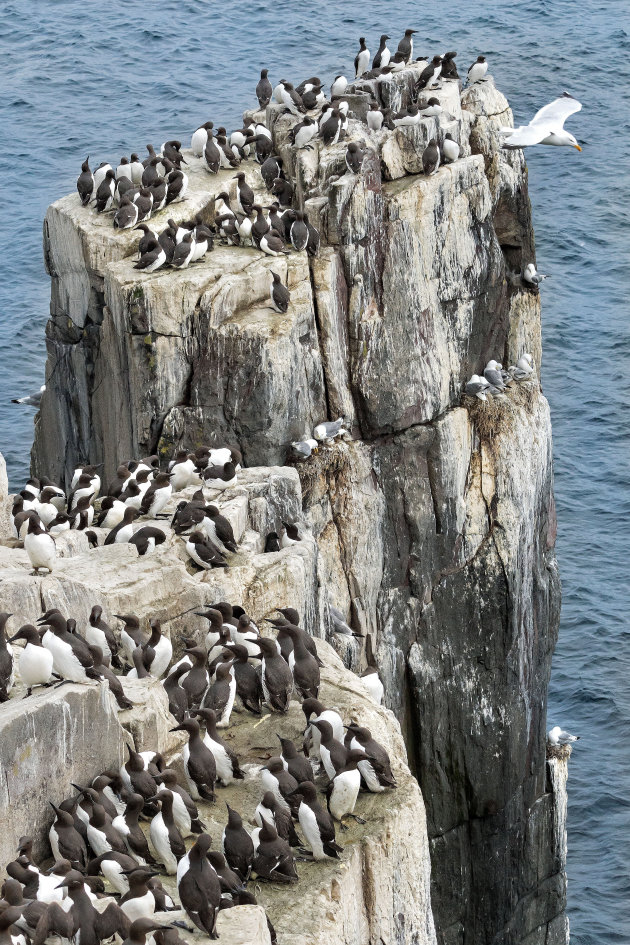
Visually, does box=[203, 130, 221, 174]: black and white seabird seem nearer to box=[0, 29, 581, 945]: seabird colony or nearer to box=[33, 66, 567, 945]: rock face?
box=[33, 66, 567, 945]: rock face

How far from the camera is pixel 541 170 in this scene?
47.8 metres

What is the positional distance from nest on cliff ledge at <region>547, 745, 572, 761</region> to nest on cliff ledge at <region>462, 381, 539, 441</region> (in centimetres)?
615

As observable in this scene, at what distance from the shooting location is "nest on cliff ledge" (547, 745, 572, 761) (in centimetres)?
2616

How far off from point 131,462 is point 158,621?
522 cm

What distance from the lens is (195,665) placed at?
15.0 m

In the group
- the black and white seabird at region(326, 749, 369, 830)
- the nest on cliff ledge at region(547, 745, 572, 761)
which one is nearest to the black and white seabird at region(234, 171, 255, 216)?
the nest on cliff ledge at region(547, 745, 572, 761)

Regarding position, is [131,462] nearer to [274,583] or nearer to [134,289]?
[134,289]

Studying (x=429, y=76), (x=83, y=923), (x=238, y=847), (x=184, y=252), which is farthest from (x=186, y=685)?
(x=429, y=76)

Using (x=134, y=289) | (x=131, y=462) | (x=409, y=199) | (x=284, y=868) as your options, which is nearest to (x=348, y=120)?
(x=409, y=199)

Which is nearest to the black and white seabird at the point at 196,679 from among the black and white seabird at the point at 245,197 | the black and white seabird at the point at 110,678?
the black and white seabird at the point at 110,678

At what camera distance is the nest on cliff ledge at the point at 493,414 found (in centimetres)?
2358

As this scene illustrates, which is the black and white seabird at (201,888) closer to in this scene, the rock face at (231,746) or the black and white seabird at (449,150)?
the rock face at (231,746)

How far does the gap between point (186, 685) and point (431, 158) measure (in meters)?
10.9

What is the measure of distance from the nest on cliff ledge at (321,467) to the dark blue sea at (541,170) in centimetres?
946
